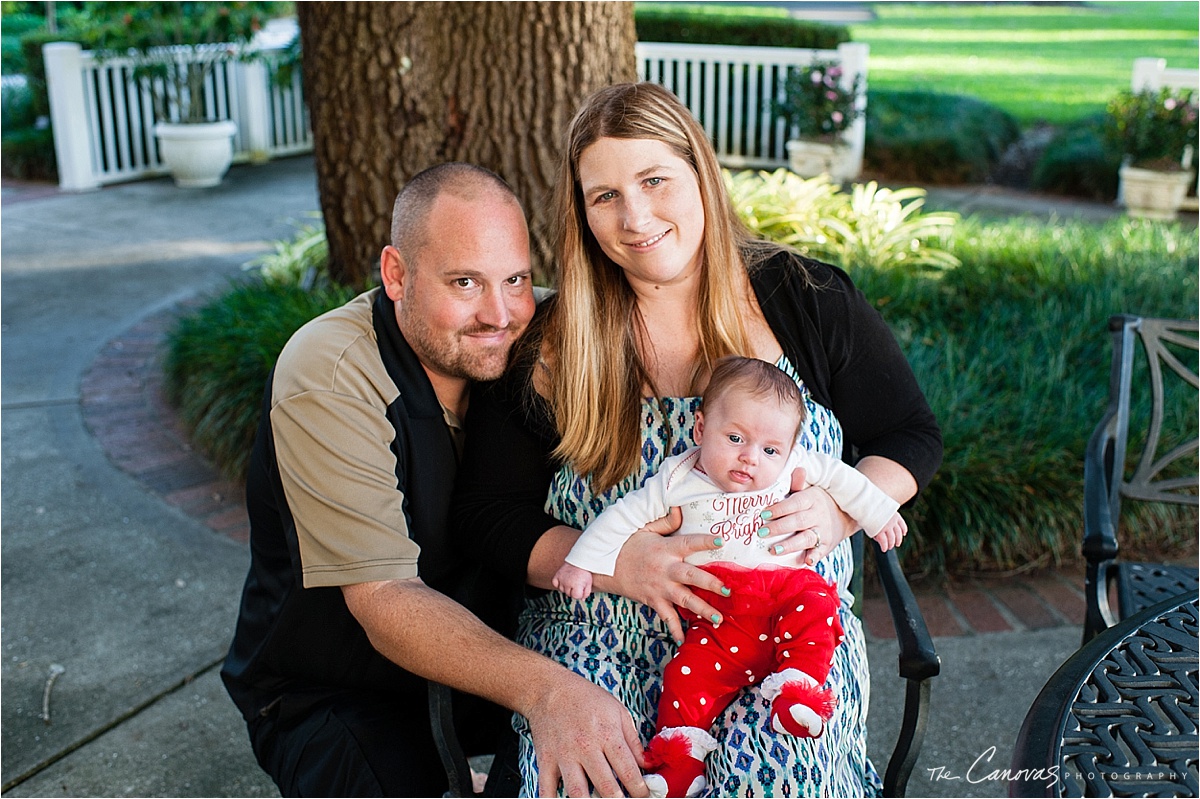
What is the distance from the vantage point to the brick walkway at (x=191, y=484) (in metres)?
3.25

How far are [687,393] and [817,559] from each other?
456 millimetres

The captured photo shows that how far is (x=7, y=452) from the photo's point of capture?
4250 mm

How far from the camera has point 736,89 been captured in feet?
32.2

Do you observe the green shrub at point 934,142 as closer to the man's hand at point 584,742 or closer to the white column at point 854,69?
the white column at point 854,69

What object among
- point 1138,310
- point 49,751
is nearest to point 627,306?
point 49,751

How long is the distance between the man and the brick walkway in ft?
5.20

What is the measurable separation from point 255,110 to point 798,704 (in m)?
9.50

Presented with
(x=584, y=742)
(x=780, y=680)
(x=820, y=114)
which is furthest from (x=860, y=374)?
(x=820, y=114)

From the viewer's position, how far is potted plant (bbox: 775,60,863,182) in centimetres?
888

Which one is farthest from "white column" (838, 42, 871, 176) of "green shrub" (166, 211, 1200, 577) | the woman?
the woman

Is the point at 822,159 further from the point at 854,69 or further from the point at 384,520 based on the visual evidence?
A: the point at 384,520

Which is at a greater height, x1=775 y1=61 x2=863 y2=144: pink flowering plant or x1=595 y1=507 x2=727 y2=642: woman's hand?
x1=775 y1=61 x2=863 y2=144: pink flowering plant

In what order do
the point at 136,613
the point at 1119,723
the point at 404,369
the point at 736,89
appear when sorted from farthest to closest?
the point at 736,89
the point at 136,613
the point at 404,369
the point at 1119,723

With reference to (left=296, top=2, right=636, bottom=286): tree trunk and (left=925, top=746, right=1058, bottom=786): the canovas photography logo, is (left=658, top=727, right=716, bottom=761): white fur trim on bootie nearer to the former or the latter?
(left=925, top=746, right=1058, bottom=786): the canovas photography logo
